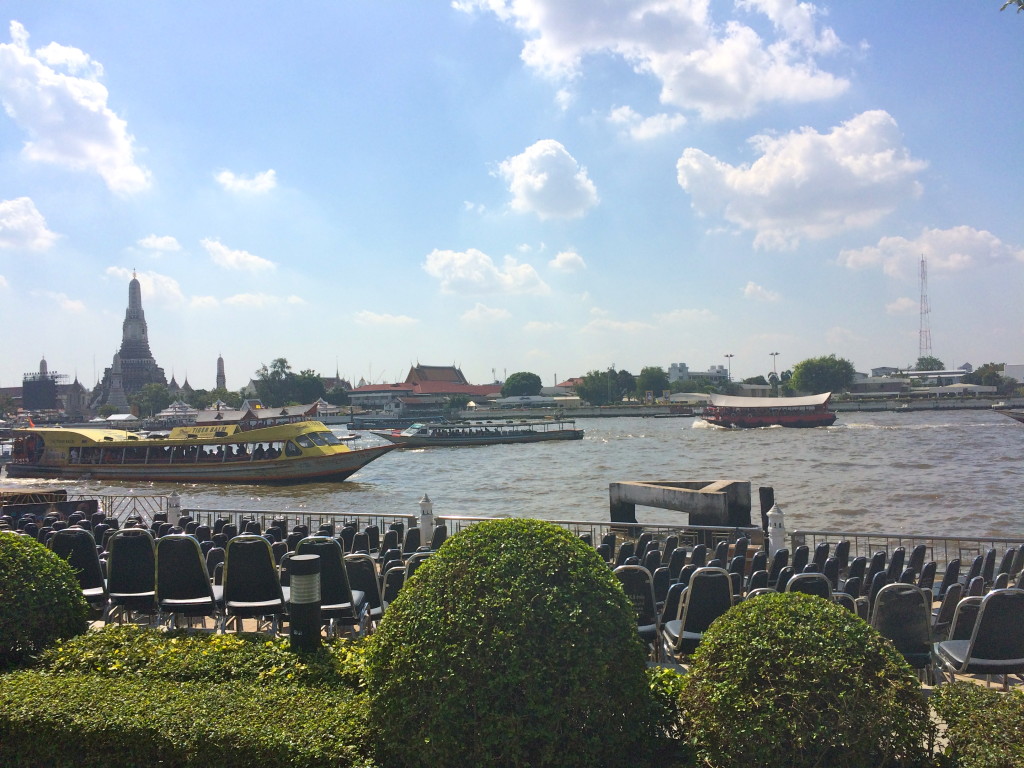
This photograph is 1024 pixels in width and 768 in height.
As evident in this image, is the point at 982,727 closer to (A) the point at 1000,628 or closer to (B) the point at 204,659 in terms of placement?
(A) the point at 1000,628

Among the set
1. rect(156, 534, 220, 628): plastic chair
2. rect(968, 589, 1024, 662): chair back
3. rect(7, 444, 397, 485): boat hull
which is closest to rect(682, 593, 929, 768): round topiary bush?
rect(968, 589, 1024, 662): chair back

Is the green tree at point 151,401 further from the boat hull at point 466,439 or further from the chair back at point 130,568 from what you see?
the chair back at point 130,568

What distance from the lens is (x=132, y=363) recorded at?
562 ft

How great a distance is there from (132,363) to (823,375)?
516ft

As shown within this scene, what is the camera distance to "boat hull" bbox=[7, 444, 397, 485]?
41688mm

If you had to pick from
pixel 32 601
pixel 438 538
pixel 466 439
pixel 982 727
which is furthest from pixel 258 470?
pixel 982 727

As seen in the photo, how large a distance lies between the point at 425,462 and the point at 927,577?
51.0 meters

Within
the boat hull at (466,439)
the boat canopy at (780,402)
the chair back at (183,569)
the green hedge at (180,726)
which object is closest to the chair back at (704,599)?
the green hedge at (180,726)

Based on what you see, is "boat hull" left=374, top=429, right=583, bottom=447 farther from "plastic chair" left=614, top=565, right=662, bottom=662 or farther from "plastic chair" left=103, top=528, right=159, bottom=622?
"plastic chair" left=614, top=565, right=662, bottom=662

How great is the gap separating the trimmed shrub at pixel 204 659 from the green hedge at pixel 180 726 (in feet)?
0.75

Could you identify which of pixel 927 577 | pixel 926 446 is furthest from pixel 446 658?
pixel 926 446

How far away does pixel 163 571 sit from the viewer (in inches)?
259

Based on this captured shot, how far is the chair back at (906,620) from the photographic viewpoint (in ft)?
17.3

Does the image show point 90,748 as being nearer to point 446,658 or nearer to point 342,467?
point 446,658
